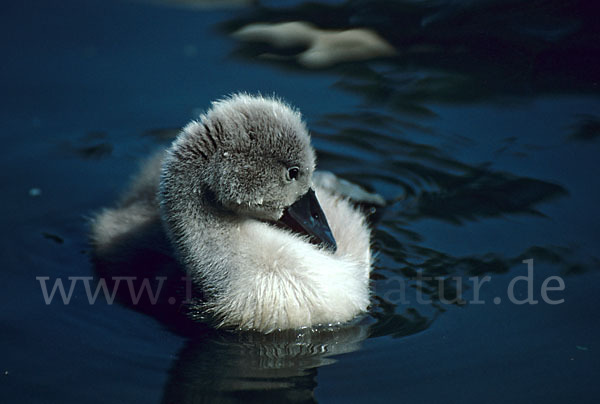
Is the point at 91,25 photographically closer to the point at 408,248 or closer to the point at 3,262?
the point at 3,262

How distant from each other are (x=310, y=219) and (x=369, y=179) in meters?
1.39

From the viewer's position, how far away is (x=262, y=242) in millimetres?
4531

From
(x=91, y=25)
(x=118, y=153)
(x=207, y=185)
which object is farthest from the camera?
(x=91, y=25)

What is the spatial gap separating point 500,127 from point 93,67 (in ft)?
11.3

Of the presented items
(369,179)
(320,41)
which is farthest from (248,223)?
(320,41)

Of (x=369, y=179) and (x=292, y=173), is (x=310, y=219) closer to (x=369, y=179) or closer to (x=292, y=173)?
(x=292, y=173)

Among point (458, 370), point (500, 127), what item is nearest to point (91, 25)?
point (500, 127)

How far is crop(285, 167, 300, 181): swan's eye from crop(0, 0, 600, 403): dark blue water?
0.83 meters

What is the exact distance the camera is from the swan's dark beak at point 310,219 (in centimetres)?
464

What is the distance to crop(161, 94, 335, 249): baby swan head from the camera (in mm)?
4332

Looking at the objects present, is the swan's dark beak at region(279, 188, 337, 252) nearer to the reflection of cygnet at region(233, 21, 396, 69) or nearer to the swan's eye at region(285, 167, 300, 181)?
the swan's eye at region(285, 167, 300, 181)

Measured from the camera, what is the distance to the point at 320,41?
24.2 ft

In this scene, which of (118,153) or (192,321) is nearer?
(192,321)

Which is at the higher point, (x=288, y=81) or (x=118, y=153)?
(x=288, y=81)
